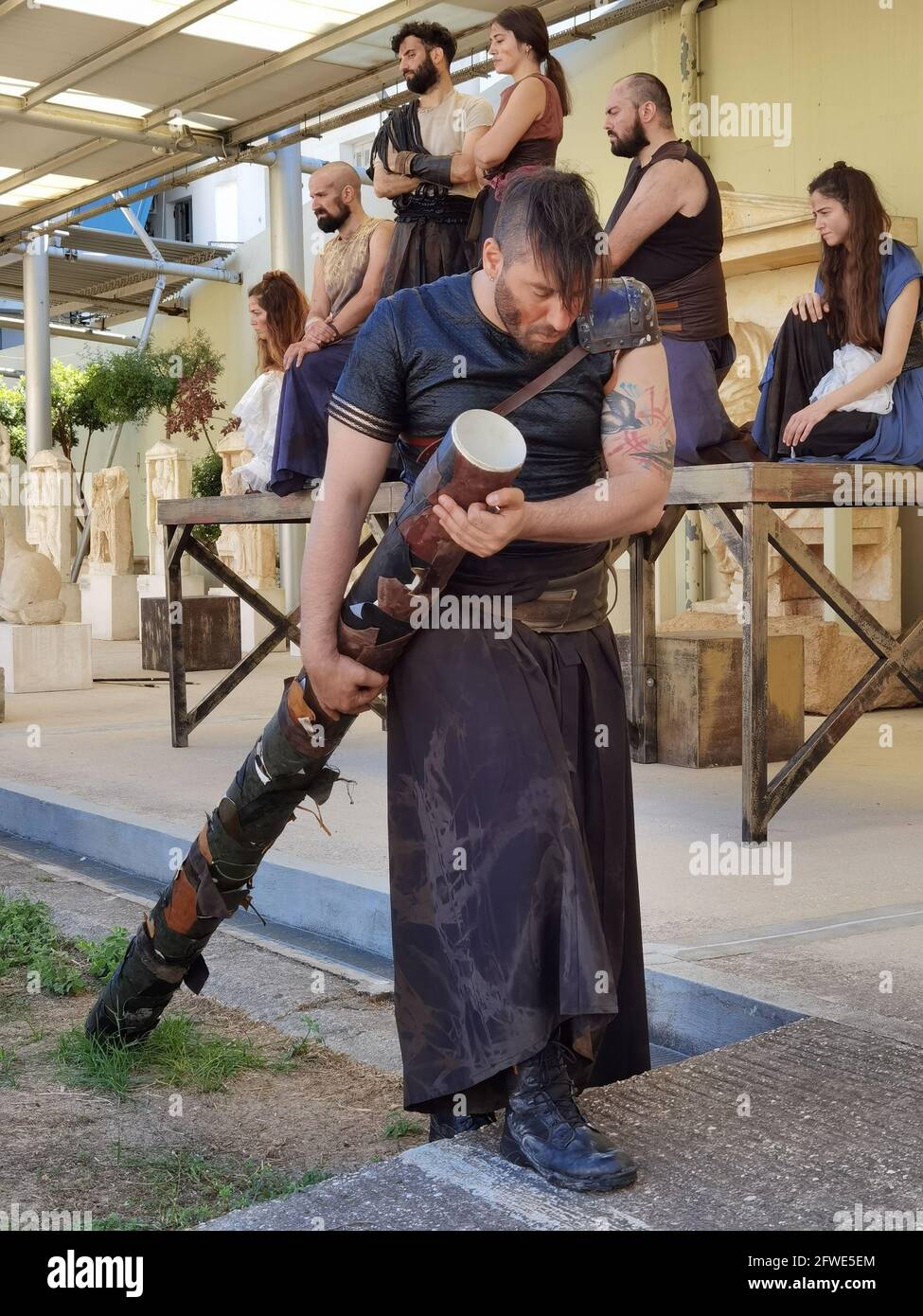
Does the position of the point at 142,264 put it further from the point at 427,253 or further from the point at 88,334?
the point at 427,253

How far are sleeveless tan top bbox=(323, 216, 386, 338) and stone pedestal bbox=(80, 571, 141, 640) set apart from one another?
10207 mm

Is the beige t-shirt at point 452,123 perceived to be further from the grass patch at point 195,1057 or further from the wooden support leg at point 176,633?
the grass patch at point 195,1057

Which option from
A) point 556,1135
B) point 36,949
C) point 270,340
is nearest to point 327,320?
point 270,340

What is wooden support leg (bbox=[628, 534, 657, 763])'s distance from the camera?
6.08m

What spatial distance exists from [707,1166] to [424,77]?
4.33m

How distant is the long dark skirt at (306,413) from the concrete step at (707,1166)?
3694mm

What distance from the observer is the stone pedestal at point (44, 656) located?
10.1 metres

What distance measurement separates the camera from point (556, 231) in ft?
7.22

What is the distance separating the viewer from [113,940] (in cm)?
404

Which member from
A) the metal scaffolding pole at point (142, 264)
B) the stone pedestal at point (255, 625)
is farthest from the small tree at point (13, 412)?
the stone pedestal at point (255, 625)

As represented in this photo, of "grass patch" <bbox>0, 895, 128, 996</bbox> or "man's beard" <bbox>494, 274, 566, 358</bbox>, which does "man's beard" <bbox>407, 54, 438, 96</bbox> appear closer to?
"grass patch" <bbox>0, 895, 128, 996</bbox>

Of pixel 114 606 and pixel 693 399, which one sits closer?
pixel 693 399

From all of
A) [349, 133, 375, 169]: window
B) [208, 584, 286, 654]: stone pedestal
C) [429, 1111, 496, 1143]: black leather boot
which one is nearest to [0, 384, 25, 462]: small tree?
[349, 133, 375, 169]: window
